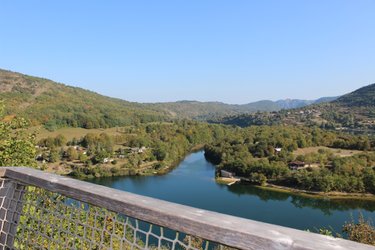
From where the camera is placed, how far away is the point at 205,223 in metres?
1.05

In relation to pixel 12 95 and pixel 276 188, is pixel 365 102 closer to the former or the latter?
pixel 276 188

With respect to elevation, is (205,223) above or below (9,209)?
above

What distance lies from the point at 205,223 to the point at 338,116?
97308 millimetres

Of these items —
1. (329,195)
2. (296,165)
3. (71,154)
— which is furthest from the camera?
(71,154)

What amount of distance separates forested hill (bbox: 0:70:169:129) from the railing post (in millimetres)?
68461

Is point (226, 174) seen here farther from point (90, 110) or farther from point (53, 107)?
point (90, 110)

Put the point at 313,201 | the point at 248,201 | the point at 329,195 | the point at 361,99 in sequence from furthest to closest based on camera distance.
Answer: the point at 361,99 → the point at 329,195 → the point at 313,201 → the point at 248,201

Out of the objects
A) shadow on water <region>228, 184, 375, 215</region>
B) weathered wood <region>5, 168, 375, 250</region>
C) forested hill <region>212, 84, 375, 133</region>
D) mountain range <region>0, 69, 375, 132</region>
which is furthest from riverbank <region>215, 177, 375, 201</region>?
mountain range <region>0, 69, 375, 132</region>

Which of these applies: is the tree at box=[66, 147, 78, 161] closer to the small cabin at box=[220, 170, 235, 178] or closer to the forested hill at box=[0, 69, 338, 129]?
the forested hill at box=[0, 69, 338, 129]

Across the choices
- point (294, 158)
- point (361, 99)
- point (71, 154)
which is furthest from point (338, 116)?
point (71, 154)

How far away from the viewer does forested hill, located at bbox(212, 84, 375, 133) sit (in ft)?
266

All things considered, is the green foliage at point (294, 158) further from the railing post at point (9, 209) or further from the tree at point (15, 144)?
the railing post at point (9, 209)

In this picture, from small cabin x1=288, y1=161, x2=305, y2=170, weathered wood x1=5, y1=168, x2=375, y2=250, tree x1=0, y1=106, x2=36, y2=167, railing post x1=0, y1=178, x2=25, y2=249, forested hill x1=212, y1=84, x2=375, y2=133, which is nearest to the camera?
weathered wood x1=5, y1=168, x2=375, y2=250

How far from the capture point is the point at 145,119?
95062 millimetres
